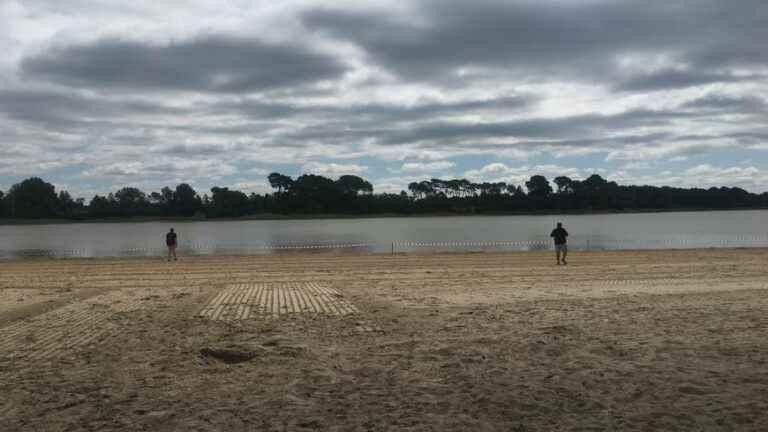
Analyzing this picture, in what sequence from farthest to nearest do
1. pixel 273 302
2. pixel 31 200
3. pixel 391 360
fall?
pixel 31 200 → pixel 273 302 → pixel 391 360

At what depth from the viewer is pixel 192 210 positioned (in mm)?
164250

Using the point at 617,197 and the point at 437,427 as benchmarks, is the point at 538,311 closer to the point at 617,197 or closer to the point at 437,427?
the point at 437,427

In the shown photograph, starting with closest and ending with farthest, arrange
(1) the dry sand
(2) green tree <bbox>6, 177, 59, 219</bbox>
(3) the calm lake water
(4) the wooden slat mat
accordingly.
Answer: (1) the dry sand → (4) the wooden slat mat → (3) the calm lake water → (2) green tree <bbox>6, 177, 59, 219</bbox>

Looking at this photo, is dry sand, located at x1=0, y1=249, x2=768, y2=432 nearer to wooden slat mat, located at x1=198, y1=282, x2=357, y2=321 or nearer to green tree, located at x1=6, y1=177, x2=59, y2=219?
wooden slat mat, located at x1=198, y1=282, x2=357, y2=321

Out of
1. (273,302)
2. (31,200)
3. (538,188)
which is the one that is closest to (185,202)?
(31,200)

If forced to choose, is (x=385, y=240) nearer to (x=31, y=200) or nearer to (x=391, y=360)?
(x=391, y=360)

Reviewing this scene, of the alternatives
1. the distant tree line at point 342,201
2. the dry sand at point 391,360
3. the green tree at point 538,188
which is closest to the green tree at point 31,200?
the distant tree line at point 342,201

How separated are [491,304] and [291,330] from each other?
4.23 m

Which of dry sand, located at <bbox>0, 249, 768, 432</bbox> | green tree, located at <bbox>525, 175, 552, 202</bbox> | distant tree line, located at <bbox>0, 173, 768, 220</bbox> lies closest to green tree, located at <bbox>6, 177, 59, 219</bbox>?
distant tree line, located at <bbox>0, 173, 768, 220</bbox>

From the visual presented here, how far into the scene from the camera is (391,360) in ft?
25.6

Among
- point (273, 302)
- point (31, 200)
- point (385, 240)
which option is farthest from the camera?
point (31, 200)

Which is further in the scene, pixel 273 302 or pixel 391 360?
pixel 273 302

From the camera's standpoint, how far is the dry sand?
5789mm

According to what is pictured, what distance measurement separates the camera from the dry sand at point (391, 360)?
19.0 ft
